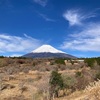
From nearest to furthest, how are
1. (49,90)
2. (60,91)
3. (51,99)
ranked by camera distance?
(51,99) < (49,90) < (60,91)

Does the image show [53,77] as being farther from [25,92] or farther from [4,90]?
[4,90]

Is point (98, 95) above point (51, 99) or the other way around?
above

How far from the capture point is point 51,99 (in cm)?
3278

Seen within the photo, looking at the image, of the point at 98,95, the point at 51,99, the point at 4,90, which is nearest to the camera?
the point at 98,95

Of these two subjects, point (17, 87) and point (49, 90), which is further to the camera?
point (17, 87)

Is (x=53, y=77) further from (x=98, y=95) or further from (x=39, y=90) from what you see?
(x=98, y=95)

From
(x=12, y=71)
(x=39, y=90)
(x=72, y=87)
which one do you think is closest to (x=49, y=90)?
(x=39, y=90)

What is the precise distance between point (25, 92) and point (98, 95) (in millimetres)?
32863

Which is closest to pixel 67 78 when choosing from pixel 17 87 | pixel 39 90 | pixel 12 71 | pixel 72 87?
pixel 72 87

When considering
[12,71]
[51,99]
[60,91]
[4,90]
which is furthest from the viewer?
[12,71]

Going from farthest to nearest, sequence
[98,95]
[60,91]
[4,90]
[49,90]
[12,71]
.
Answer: [12,71]
[4,90]
[60,91]
[49,90]
[98,95]

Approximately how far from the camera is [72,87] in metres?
38.6

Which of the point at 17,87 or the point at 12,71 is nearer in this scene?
the point at 17,87

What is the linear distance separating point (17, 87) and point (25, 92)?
4754 millimetres
